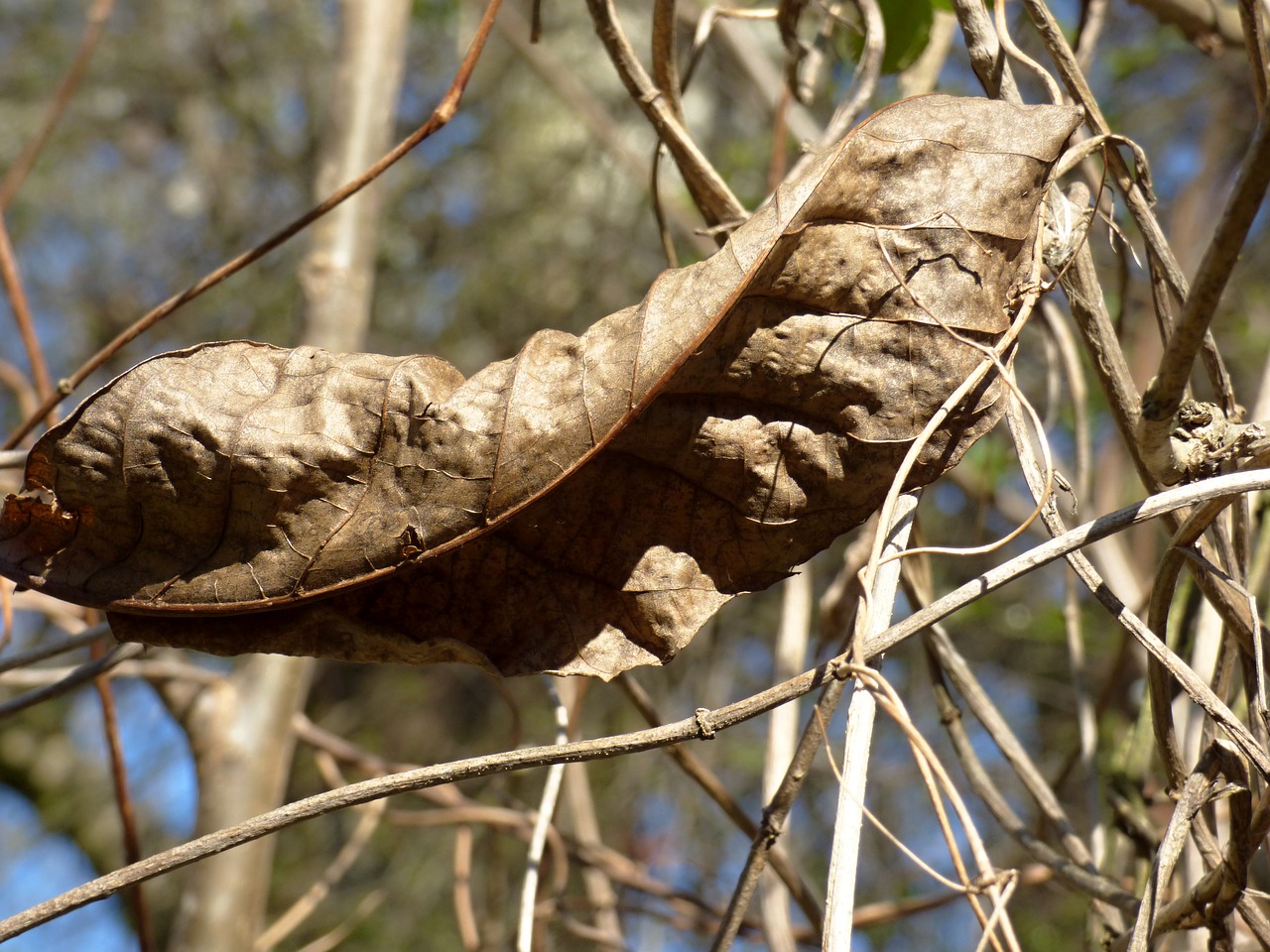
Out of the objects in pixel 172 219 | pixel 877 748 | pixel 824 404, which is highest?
pixel 172 219

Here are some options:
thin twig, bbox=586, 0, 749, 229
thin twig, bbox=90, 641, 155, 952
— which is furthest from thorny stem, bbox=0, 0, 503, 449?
thin twig, bbox=90, 641, 155, 952

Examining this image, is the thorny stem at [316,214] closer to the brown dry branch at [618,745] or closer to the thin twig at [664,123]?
the thin twig at [664,123]

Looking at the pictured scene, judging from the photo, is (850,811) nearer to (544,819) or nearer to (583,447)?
(583,447)

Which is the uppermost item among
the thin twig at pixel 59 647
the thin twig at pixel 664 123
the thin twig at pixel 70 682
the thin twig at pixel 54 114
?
the thin twig at pixel 54 114

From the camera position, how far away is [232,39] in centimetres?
546

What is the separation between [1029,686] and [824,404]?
345 centimetres

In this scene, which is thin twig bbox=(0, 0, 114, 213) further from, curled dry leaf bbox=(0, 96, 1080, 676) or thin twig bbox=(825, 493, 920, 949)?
thin twig bbox=(825, 493, 920, 949)

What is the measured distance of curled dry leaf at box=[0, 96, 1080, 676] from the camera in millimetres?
631

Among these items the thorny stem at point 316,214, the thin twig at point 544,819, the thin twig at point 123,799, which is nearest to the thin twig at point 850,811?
the thin twig at point 544,819

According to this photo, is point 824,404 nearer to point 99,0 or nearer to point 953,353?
point 953,353

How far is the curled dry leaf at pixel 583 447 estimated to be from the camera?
2.07 ft

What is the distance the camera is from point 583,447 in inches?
24.9

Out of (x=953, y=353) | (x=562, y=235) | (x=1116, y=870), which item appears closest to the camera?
(x=953, y=353)

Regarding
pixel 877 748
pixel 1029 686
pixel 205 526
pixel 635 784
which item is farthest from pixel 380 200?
pixel 877 748
